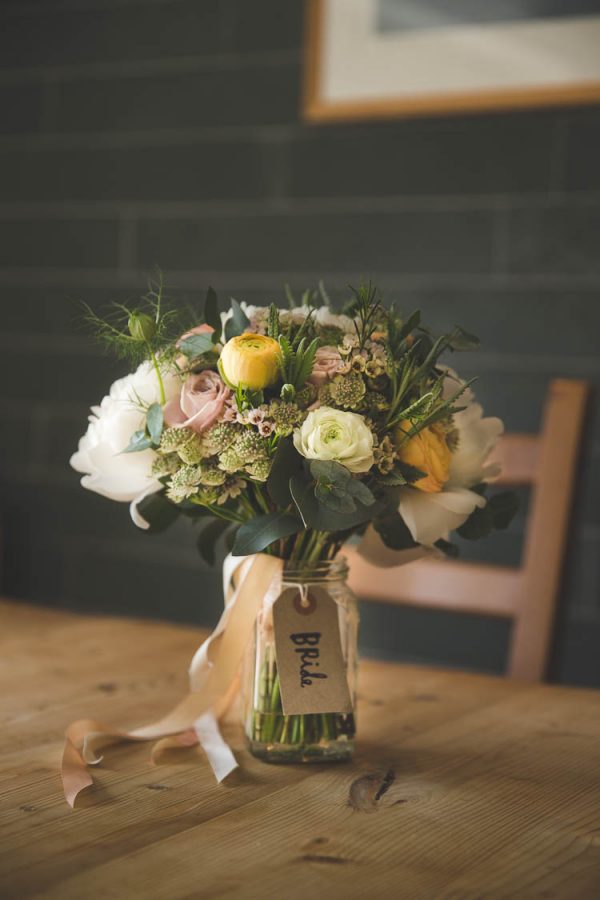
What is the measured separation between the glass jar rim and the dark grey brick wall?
3.84 ft

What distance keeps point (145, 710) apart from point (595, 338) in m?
1.26

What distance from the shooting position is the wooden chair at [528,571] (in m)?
1.25

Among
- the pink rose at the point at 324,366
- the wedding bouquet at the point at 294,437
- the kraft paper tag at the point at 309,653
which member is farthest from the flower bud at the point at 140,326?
the kraft paper tag at the point at 309,653

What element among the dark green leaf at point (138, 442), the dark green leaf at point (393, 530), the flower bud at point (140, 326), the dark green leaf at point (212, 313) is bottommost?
the dark green leaf at point (393, 530)

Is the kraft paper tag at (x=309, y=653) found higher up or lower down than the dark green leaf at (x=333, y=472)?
lower down

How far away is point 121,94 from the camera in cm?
236

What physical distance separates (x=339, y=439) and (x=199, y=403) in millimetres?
118

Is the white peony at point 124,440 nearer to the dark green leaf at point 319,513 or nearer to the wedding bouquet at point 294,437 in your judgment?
the wedding bouquet at point 294,437

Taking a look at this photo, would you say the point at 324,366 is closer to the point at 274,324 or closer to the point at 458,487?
the point at 274,324

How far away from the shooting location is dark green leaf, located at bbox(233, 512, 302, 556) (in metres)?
0.81

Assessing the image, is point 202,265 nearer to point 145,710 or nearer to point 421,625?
point 421,625

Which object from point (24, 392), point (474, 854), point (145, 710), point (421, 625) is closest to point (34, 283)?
point (24, 392)

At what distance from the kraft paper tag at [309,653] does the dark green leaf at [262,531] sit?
0.07 metres

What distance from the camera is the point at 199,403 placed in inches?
31.9
